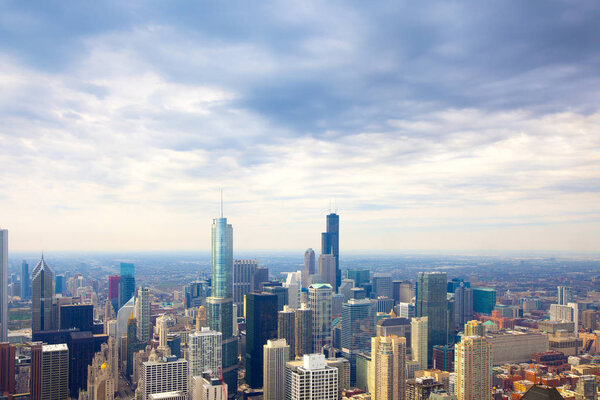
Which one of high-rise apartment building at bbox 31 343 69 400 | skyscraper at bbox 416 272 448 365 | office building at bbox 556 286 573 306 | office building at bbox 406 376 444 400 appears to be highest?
office building at bbox 556 286 573 306

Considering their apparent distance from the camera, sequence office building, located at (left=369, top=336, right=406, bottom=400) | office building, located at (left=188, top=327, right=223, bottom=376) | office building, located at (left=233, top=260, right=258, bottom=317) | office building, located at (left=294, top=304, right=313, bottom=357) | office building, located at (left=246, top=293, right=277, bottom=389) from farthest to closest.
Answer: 1. office building, located at (left=233, top=260, right=258, bottom=317)
2. office building, located at (left=294, top=304, right=313, bottom=357)
3. office building, located at (left=246, top=293, right=277, bottom=389)
4. office building, located at (left=188, top=327, right=223, bottom=376)
5. office building, located at (left=369, top=336, right=406, bottom=400)

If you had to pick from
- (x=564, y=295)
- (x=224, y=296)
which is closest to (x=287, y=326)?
(x=224, y=296)

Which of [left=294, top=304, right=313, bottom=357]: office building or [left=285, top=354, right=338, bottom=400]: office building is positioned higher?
[left=285, top=354, right=338, bottom=400]: office building

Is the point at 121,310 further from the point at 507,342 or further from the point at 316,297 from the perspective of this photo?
the point at 507,342

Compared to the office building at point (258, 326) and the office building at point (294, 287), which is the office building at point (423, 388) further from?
the office building at point (294, 287)

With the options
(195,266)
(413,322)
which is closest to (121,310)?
(195,266)

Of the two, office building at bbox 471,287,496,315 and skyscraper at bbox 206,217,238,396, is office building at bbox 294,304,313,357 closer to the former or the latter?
skyscraper at bbox 206,217,238,396

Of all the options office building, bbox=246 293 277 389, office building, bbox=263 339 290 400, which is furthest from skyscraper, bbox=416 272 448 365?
office building, bbox=246 293 277 389

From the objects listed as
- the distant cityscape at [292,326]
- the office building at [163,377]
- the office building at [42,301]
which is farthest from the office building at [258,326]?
the office building at [42,301]
